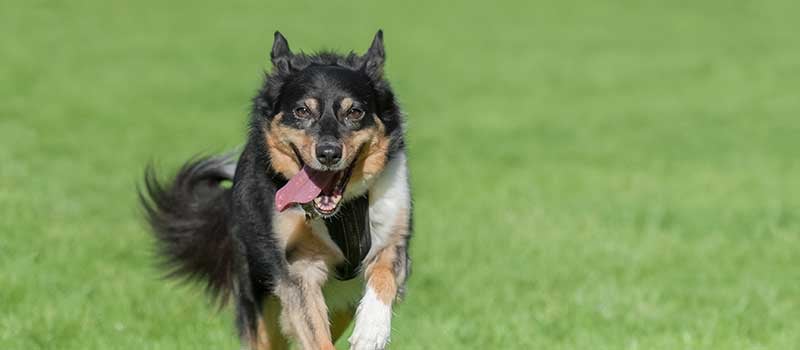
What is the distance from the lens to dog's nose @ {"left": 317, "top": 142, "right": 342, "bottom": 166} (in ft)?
19.0

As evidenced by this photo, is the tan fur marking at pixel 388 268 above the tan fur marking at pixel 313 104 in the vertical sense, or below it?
below

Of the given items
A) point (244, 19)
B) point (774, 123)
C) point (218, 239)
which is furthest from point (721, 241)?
point (244, 19)

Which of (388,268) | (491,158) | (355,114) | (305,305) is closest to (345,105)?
(355,114)

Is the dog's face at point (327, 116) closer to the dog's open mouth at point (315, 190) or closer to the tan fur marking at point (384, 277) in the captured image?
the dog's open mouth at point (315, 190)

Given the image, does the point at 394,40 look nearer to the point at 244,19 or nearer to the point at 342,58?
the point at 244,19

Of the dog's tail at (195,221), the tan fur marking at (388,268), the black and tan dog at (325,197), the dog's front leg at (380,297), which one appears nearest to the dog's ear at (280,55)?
the black and tan dog at (325,197)

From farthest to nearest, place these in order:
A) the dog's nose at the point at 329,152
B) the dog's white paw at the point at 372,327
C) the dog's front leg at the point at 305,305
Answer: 1. the dog's front leg at the point at 305,305
2. the dog's white paw at the point at 372,327
3. the dog's nose at the point at 329,152

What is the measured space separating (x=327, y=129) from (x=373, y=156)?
352 mm

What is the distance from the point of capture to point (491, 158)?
1867cm

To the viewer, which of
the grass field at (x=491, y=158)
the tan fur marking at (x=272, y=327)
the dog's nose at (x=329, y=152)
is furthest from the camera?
the grass field at (x=491, y=158)

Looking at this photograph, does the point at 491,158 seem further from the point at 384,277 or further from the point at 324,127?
the point at 324,127

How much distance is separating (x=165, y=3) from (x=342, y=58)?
2786 cm

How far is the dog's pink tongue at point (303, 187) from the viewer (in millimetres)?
6031

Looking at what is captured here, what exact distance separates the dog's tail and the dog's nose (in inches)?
78.0
